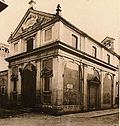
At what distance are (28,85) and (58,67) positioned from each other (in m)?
0.28

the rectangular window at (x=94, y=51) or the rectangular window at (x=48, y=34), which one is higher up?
the rectangular window at (x=48, y=34)

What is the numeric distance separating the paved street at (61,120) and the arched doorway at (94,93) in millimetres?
93

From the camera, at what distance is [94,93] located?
1.77 m

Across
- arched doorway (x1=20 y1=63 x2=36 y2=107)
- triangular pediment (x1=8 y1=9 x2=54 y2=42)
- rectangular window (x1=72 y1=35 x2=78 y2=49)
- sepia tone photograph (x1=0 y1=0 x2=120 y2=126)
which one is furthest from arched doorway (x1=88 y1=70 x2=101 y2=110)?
triangular pediment (x1=8 y1=9 x2=54 y2=42)

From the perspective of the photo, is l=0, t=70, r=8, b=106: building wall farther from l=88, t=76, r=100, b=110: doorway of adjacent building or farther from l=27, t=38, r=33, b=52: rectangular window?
l=88, t=76, r=100, b=110: doorway of adjacent building

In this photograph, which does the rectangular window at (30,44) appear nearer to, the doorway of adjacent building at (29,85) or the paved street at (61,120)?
the doorway of adjacent building at (29,85)

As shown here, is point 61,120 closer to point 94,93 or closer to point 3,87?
point 94,93

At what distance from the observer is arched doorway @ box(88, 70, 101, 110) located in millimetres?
1745

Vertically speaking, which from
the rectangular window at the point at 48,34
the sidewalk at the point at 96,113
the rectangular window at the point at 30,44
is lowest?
the sidewalk at the point at 96,113

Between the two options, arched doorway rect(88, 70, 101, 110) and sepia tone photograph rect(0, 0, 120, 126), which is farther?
arched doorway rect(88, 70, 101, 110)

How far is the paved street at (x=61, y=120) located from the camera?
1590 mm

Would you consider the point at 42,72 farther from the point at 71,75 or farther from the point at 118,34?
the point at 118,34

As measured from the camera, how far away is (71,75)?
168 centimetres

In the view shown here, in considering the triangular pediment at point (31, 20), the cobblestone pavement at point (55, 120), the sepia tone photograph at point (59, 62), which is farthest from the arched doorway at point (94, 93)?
the triangular pediment at point (31, 20)
